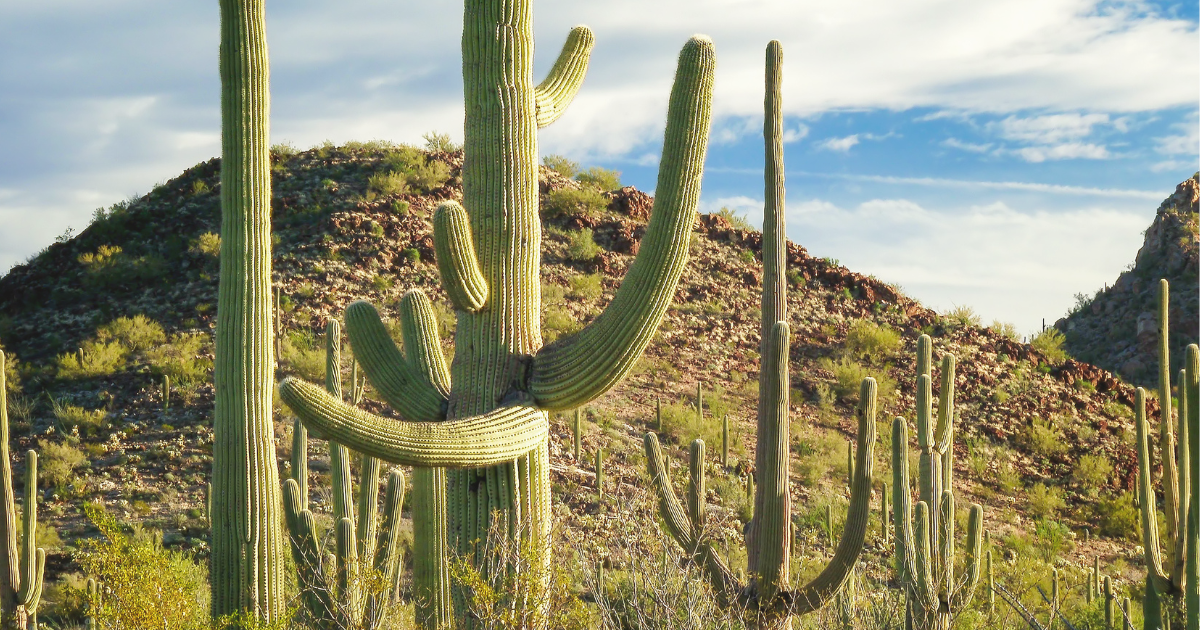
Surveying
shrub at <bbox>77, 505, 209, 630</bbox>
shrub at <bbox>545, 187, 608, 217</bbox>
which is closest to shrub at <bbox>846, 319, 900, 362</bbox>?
shrub at <bbox>545, 187, 608, 217</bbox>

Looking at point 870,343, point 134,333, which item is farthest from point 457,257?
point 870,343

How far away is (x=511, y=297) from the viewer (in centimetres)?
605

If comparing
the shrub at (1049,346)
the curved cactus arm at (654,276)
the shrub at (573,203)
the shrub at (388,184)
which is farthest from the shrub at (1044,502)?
the shrub at (388,184)

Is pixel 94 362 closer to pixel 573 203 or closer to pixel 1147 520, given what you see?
pixel 573 203

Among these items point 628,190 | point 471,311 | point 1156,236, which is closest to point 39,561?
point 471,311

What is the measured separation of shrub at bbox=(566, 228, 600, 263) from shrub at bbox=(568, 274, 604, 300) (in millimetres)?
1013

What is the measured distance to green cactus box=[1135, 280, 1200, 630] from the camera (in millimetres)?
7945

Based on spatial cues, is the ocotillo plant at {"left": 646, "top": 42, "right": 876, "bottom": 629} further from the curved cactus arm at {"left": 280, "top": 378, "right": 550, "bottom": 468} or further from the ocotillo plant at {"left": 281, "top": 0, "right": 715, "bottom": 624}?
the curved cactus arm at {"left": 280, "top": 378, "right": 550, "bottom": 468}

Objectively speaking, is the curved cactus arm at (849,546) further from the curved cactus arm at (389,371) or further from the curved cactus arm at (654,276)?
the curved cactus arm at (389,371)

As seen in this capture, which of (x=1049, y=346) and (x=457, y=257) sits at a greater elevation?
(x=457, y=257)

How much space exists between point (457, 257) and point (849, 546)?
436 centimetres

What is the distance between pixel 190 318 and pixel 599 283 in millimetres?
8996

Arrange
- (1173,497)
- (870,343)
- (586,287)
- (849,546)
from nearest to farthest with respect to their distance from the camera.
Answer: (849,546) < (1173,497) < (870,343) < (586,287)

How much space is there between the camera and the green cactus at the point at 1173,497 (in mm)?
7945
